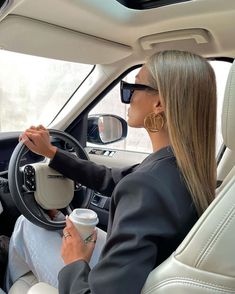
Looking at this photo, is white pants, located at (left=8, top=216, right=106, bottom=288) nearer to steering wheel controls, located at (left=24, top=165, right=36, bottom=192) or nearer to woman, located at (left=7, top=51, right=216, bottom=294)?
steering wheel controls, located at (left=24, top=165, right=36, bottom=192)

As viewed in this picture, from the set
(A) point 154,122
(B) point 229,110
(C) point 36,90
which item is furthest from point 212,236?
(C) point 36,90

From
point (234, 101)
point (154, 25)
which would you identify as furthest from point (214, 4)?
point (234, 101)

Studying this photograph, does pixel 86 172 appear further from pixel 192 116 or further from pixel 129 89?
pixel 192 116

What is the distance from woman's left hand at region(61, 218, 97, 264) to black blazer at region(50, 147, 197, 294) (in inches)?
1.8

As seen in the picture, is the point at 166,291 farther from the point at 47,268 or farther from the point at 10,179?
the point at 10,179

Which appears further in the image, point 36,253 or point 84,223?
point 36,253

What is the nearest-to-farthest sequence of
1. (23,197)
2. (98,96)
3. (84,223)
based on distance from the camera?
(84,223)
(23,197)
(98,96)

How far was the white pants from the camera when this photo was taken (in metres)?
1.36

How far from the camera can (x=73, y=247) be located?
3.63 ft

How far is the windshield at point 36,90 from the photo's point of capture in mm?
2484

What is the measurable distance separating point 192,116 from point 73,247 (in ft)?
1.63

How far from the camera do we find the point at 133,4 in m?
1.75

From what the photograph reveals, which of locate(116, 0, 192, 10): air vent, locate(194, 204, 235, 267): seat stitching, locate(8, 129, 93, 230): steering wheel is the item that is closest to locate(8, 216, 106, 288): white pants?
locate(8, 129, 93, 230): steering wheel

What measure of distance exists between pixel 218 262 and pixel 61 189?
3.32 ft
